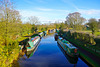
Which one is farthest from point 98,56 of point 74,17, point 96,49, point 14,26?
point 74,17

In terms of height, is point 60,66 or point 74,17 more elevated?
point 74,17

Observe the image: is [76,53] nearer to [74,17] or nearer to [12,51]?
[12,51]

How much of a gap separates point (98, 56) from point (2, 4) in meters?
16.4

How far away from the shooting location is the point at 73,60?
14266mm

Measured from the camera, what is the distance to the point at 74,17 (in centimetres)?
3928

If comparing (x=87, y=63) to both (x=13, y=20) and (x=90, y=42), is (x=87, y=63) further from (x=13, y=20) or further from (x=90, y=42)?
(x=13, y=20)

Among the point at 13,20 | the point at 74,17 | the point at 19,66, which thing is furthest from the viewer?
the point at 74,17

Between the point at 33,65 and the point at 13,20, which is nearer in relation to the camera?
the point at 33,65

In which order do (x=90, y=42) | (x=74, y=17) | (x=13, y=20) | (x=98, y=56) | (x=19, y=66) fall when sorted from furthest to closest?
(x=74, y=17) < (x=90, y=42) < (x=13, y=20) < (x=98, y=56) < (x=19, y=66)

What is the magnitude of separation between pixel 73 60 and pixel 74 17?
94.0ft

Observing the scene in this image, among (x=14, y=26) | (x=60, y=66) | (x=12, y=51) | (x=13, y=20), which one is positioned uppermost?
(x=13, y=20)

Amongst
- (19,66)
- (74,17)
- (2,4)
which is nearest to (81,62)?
(19,66)

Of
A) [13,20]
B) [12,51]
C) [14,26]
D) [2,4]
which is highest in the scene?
[2,4]

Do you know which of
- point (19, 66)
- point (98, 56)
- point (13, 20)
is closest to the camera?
point (19, 66)
